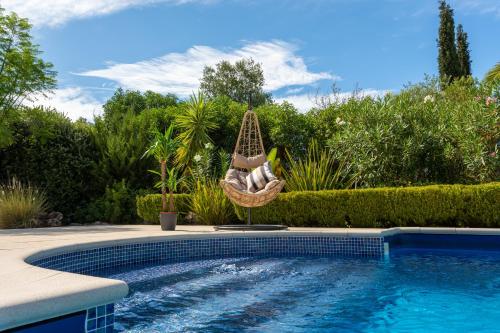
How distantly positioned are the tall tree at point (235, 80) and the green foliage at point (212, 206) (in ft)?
65.8

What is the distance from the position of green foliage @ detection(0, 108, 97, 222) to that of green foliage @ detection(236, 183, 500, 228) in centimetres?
517

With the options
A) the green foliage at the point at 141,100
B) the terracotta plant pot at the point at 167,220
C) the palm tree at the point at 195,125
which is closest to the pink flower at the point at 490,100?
the terracotta plant pot at the point at 167,220

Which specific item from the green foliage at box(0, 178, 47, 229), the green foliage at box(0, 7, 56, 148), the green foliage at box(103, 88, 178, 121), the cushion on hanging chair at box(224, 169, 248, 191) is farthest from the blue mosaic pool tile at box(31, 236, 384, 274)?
the green foliage at box(103, 88, 178, 121)

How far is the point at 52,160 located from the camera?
11.7 metres

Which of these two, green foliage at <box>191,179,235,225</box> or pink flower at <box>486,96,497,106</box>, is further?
green foliage at <box>191,179,235,225</box>

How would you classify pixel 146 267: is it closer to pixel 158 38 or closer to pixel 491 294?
pixel 491 294

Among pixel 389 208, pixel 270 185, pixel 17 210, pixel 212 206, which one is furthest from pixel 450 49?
pixel 17 210

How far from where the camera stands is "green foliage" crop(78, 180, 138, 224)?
36.9ft

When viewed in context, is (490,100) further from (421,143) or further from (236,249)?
(236,249)

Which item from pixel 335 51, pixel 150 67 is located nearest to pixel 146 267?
pixel 335 51

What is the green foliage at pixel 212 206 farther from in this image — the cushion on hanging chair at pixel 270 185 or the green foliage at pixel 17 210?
the green foliage at pixel 17 210

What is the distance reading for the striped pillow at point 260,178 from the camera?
8.15 meters

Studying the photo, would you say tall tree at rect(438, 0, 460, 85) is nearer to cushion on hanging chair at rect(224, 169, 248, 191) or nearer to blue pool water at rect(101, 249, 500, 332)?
cushion on hanging chair at rect(224, 169, 248, 191)

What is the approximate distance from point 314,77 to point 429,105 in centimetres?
942
